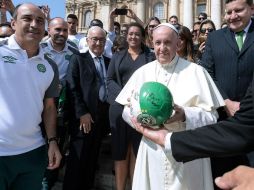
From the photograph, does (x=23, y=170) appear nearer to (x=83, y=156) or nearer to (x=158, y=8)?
(x=83, y=156)

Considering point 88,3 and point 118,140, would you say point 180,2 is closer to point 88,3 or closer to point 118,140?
point 88,3

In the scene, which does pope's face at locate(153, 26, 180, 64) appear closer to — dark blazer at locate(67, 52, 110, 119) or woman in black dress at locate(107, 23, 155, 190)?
woman in black dress at locate(107, 23, 155, 190)

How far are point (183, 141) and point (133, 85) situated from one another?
1.81 m

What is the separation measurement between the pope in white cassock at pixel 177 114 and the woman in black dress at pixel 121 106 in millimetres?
856

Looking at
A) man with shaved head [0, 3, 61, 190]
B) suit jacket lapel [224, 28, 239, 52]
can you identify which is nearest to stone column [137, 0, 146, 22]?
suit jacket lapel [224, 28, 239, 52]

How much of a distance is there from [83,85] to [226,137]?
325 cm

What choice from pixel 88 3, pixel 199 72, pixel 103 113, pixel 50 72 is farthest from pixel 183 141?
pixel 88 3

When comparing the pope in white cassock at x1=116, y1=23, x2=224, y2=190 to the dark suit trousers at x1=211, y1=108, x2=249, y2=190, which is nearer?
the pope in white cassock at x1=116, y1=23, x2=224, y2=190

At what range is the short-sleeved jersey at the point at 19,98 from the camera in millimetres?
3010

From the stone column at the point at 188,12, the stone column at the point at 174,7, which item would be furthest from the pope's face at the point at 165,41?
the stone column at the point at 174,7

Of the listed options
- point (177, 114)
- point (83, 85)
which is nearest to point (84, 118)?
point (83, 85)

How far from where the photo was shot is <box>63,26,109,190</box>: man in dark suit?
464 centimetres

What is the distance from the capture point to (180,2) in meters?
43.8

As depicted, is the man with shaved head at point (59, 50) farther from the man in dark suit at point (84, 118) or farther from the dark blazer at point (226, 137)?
Result: the dark blazer at point (226, 137)
